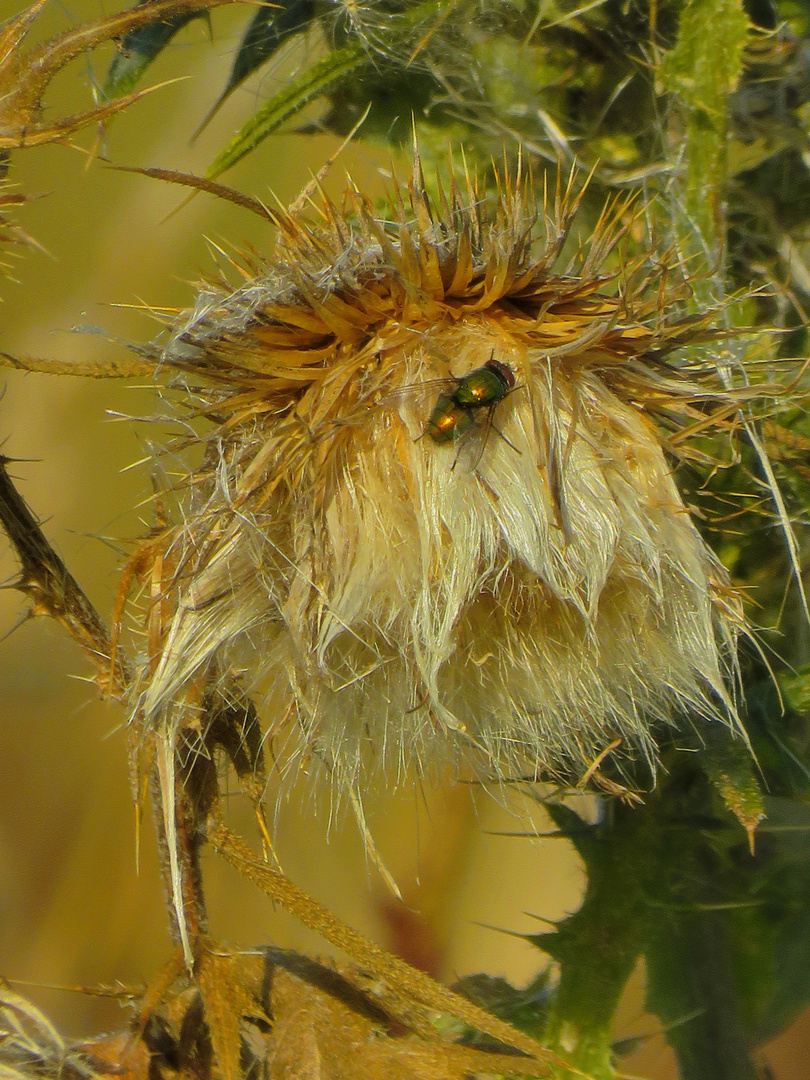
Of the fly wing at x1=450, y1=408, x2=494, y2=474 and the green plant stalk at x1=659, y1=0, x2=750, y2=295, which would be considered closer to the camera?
the fly wing at x1=450, y1=408, x2=494, y2=474

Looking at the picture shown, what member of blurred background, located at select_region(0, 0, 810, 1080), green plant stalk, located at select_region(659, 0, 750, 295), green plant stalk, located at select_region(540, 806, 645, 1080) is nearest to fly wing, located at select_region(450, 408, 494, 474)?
green plant stalk, located at select_region(659, 0, 750, 295)

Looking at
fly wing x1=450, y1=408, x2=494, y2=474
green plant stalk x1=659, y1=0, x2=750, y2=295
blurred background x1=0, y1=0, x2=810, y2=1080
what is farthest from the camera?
blurred background x1=0, y1=0, x2=810, y2=1080

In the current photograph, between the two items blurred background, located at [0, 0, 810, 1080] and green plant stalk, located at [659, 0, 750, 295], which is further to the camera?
blurred background, located at [0, 0, 810, 1080]

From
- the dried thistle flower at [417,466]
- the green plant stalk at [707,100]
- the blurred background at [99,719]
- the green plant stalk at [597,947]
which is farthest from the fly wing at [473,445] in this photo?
the blurred background at [99,719]

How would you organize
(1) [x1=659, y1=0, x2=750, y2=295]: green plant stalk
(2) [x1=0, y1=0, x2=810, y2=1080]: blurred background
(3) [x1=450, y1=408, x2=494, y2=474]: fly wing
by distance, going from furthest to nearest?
(2) [x1=0, y1=0, x2=810, y2=1080]: blurred background → (1) [x1=659, y1=0, x2=750, y2=295]: green plant stalk → (3) [x1=450, y1=408, x2=494, y2=474]: fly wing

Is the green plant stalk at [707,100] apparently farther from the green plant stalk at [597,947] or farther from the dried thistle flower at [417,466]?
the green plant stalk at [597,947]

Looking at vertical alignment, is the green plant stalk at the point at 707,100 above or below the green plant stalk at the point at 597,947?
above

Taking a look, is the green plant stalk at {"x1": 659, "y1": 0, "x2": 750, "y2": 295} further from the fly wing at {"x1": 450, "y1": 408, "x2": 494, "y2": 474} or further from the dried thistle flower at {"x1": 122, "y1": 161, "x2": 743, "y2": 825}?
the fly wing at {"x1": 450, "y1": 408, "x2": 494, "y2": 474}

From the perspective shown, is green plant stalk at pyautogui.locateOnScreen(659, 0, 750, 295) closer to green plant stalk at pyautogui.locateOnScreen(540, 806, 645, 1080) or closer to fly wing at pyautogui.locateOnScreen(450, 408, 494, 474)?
fly wing at pyautogui.locateOnScreen(450, 408, 494, 474)

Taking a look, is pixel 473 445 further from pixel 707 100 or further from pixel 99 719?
pixel 99 719

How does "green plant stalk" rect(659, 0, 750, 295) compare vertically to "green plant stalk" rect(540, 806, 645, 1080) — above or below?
above
